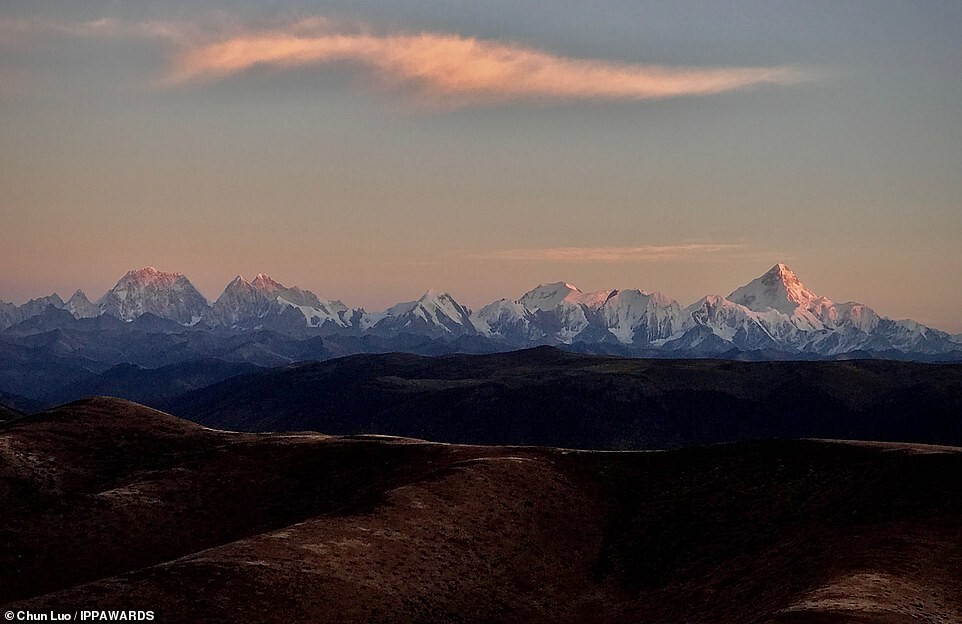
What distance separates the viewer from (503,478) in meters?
97.9

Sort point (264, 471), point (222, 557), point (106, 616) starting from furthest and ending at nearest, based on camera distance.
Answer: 1. point (264, 471)
2. point (222, 557)
3. point (106, 616)

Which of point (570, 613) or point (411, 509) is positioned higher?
point (411, 509)

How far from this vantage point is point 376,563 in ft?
243

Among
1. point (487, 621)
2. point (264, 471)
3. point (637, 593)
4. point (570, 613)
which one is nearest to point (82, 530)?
point (264, 471)

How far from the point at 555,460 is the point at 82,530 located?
51691 millimetres

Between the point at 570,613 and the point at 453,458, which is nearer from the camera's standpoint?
the point at 570,613

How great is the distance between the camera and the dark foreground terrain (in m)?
63.7

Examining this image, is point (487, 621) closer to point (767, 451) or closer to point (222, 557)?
point (222, 557)

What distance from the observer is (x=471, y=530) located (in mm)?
85938

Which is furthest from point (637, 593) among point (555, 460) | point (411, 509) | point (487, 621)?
point (555, 460)

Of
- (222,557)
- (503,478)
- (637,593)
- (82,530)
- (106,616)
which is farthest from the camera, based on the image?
(503,478)

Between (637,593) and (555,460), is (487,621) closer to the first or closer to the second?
(637,593)

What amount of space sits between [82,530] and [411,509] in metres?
31.0

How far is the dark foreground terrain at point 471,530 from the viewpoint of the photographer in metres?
63.7
